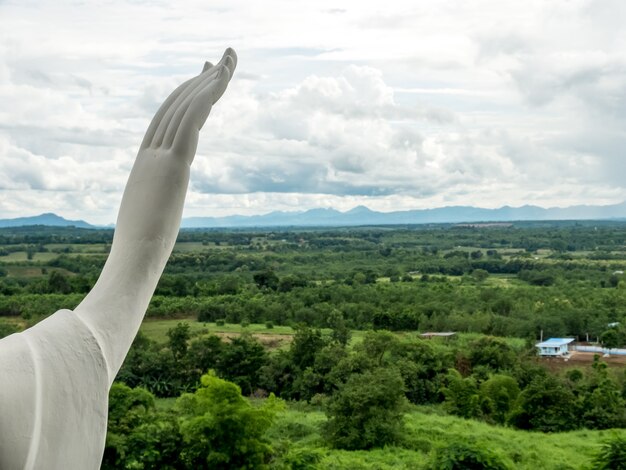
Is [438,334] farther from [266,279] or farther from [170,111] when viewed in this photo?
[170,111]

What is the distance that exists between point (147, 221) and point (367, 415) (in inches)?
624

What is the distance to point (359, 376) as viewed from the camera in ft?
66.3

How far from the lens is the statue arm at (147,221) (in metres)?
3.97

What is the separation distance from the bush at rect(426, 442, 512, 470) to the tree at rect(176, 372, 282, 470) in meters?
3.61

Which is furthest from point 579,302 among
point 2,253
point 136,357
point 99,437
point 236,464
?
point 2,253

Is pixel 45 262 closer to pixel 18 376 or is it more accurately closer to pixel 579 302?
pixel 579 302

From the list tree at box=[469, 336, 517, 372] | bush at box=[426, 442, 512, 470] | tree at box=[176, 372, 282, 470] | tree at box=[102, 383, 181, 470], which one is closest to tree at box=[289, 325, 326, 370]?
tree at box=[469, 336, 517, 372]

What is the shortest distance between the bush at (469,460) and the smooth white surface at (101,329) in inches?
474

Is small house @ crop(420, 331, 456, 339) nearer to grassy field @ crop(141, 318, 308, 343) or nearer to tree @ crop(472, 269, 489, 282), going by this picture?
grassy field @ crop(141, 318, 308, 343)

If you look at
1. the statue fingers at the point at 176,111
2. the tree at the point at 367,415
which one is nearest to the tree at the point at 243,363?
the tree at the point at 367,415

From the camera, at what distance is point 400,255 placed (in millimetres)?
87875

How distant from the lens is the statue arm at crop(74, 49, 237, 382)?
397 cm

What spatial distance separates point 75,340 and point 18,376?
0.42 m

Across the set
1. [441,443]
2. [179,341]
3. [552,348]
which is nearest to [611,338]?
[552,348]
